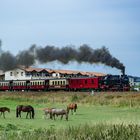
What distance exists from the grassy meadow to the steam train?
1313 centimetres

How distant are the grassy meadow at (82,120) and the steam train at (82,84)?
43.1 feet

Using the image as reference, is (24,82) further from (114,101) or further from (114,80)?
(114,101)

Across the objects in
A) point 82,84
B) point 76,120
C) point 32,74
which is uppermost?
point 32,74

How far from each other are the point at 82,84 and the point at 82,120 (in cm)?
5347

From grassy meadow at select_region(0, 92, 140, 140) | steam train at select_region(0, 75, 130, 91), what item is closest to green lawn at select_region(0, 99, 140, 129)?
grassy meadow at select_region(0, 92, 140, 140)

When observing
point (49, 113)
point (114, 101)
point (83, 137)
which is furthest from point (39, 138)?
point (114, 101)

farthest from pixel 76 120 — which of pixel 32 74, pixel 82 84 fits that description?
pixel 32 74

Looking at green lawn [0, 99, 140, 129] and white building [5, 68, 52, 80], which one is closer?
green lawn [0, 99, 140, 129]

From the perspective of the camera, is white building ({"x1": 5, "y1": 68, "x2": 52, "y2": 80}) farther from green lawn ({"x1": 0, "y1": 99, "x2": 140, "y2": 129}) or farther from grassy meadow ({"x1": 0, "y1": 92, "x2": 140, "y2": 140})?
green lawn ({"x1": 0, "y1": 99, "x2": 140, "y2": 129})

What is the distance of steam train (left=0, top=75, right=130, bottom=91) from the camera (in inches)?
3396

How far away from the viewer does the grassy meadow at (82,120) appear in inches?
792

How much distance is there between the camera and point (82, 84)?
295ft

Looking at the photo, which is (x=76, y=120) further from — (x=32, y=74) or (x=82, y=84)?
(x=32, y=74)

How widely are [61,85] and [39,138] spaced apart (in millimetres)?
77315
